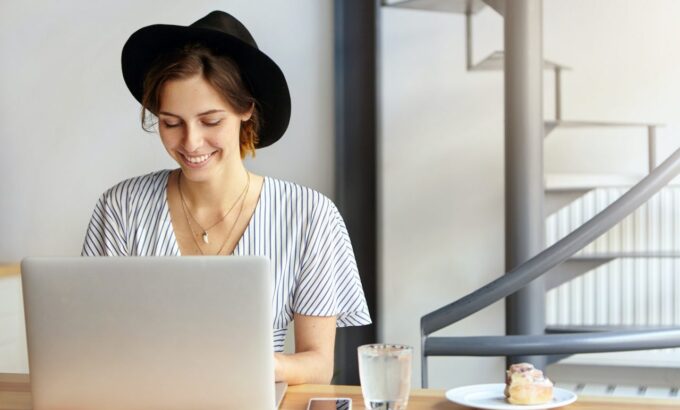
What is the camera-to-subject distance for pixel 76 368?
125cm

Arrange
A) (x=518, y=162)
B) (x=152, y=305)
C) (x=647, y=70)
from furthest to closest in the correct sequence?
(x=647, y=70), (x=518, y=162), (x=152, y=305)

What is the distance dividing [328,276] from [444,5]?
1908 mm

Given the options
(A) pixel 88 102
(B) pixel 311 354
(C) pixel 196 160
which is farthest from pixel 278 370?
(A) pixel 88 102

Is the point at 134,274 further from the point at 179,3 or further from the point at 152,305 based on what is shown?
the point at 179,3

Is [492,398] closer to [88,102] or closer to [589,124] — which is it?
[589,124]

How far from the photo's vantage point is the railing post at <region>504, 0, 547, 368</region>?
3.04 metres

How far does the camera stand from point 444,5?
11.8 feet

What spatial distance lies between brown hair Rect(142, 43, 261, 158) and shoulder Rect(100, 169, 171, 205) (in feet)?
0.56

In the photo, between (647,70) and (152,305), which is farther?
(647,70)

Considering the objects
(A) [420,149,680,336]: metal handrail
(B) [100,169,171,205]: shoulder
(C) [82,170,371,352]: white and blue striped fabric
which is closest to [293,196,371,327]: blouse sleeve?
(C) [82,170,371,352]: white and blue striped fabric

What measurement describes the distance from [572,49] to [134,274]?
9.56ft

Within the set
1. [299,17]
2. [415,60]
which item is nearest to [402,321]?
[415,60]

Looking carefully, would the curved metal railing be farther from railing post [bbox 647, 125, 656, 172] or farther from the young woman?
railing post [bbox 647, 125, 656, 172]

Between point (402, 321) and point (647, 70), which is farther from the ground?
point (647, 70)
